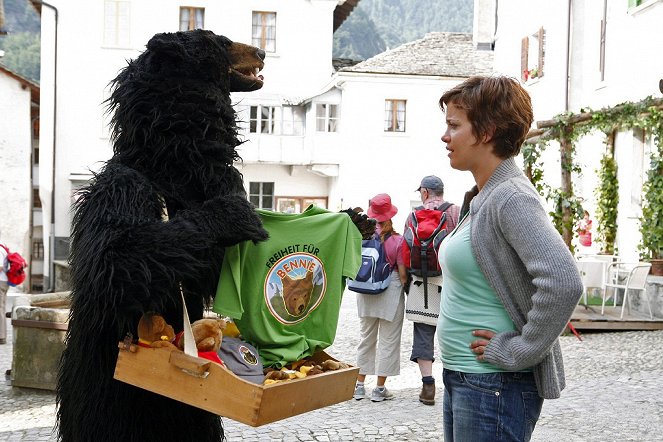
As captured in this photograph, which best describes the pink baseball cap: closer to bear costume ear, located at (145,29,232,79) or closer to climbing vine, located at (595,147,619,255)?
bear costume ear, located at (145,29,232,79)

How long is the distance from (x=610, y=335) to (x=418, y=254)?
5.47m

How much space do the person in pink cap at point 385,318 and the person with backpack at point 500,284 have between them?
4.76 m

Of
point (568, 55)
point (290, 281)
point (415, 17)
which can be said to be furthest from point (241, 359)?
point (415, 17)

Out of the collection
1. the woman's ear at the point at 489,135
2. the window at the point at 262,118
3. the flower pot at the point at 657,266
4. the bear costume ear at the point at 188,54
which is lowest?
the flower pot at the point at 657,266

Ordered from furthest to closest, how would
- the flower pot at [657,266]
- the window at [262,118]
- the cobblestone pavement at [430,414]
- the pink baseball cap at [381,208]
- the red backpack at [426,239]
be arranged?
the window at [262,118], the flower pot at [657,266], the pink baseball cap at [381,208], the red backpack at [426,239], the cobblestone pavement at [430,414]

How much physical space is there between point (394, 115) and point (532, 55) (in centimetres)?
983

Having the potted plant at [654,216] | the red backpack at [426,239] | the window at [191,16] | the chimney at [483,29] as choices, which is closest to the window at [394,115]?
the chimney at [483,29]

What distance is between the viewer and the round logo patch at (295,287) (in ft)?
10.4

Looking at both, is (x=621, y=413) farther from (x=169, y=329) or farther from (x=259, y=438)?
(x=169, y=329)

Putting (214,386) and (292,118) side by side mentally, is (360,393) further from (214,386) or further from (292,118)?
(292,118)

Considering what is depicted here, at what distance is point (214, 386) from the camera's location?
272 cm

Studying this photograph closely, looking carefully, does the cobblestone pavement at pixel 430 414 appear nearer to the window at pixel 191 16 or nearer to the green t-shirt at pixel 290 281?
the green t-shirt at pixel 290 281

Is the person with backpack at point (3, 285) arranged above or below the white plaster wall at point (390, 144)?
below

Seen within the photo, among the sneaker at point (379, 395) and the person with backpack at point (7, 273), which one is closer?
the sneaker at point (379, 395)
